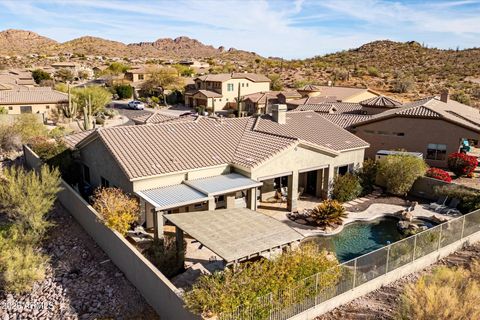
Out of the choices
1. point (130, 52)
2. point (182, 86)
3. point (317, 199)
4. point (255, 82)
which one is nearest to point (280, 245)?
point (317, 199)

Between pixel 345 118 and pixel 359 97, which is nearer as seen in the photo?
pixel 345 118

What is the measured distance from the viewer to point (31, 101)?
183 ft

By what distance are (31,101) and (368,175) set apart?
47017mm

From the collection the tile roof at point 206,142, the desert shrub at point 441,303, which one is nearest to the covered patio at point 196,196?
the tile roof at point 206,142

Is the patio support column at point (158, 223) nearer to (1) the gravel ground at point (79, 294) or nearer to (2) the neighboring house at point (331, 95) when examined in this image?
(1) the gravel ground at point (79, 294)

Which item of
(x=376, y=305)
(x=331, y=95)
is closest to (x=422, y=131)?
(x=376, y=305)

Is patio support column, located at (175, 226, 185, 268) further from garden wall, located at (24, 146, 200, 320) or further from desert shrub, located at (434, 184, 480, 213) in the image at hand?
desert shrub, located at (434, 184, 480, 213)

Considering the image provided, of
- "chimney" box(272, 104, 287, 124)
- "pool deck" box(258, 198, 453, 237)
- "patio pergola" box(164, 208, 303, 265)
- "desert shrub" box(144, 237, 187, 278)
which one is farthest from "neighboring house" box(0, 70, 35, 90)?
"patio pergola" box(164, 208, 303, 265)

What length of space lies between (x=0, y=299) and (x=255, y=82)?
234 feet

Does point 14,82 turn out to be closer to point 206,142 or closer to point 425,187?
point 206,142

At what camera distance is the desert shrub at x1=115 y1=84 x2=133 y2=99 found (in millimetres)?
87625

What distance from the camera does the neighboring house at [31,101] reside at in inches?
2162

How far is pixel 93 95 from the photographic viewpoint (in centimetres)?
6131

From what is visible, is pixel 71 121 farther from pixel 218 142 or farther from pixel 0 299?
pixel 0 299
